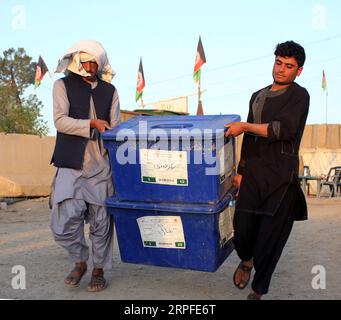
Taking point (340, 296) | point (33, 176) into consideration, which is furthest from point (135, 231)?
point (33, 176)

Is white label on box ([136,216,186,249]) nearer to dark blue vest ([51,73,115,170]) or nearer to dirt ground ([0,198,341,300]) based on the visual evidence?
dirt ground ([0,198,341,300])

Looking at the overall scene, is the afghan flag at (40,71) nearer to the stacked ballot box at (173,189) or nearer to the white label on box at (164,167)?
the stacked ballot box at (173,189)

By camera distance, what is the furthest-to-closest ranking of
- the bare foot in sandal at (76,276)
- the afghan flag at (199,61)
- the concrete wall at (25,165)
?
1. the afghan flag at (199,61)
2. the concrete wall at (25,165)
3. the bare foot in sandal at (76,276)

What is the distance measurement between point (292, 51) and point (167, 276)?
224 cm

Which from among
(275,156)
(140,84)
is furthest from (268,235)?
(140,84)

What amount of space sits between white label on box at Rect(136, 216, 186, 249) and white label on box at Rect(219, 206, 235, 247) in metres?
0.29

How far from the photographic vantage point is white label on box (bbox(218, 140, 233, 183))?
11.6ft

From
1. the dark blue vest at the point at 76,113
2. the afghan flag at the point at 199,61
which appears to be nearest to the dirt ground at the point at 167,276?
the dark blue vest at the point at 76,113

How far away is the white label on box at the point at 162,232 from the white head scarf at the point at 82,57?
4.05ft

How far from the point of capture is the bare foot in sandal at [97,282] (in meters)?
3.92

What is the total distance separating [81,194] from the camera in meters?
3.84

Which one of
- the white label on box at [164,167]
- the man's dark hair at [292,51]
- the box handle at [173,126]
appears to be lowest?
the white label on box at [164,167]

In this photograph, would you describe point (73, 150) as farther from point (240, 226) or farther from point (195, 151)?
point (240, 226)

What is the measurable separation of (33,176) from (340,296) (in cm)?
1100
